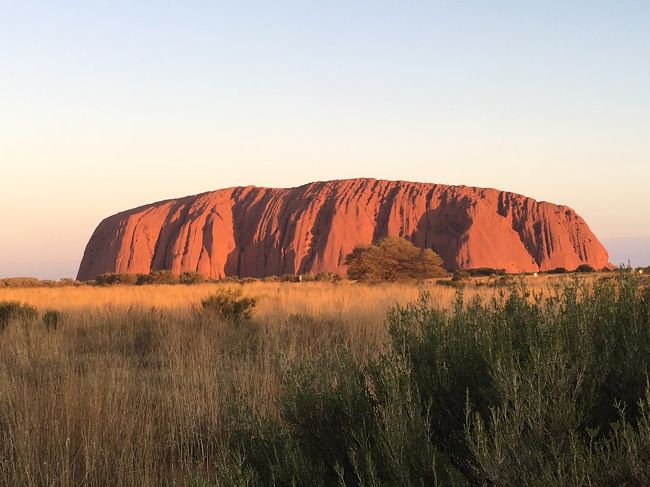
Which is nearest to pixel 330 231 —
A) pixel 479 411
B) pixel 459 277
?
pixel 459 277

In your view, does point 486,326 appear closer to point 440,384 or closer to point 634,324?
point 440,384

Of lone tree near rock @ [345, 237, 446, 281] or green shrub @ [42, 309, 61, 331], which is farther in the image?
lone tree near rock @ [345, 237, 446, 281]

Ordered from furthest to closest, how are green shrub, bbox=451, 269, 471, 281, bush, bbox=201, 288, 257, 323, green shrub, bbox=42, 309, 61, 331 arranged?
green shrub, bbox=451, 269, 471, 281, bush, bbox=201, 288, 257, 323, green shrub, bbox=42, 309, 61, 331

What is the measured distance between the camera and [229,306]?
14469 millimetres

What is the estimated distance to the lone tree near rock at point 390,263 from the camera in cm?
3459

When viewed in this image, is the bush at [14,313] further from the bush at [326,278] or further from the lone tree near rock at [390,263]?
the bush at [326,278]

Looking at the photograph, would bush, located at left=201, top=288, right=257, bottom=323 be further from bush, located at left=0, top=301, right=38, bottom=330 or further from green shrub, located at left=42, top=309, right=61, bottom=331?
bush, located at left=0, top=301, right=38, bottom=330

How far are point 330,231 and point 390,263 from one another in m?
46.2

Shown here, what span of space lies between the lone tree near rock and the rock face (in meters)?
41.4

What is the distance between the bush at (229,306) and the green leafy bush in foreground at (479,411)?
386 inches

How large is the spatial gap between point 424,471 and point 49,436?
3.63 meters

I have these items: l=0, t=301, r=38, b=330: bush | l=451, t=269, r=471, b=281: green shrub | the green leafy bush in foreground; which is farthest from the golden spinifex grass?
l=451, t=269, r=471, b=281: green shrub

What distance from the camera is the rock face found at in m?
80.6

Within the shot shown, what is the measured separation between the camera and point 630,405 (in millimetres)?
3084
